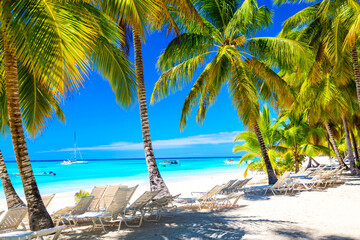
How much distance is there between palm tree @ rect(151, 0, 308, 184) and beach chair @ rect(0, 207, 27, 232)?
758 cm

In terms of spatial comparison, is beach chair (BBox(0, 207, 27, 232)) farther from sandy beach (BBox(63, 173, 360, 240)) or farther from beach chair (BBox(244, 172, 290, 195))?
beach chair (BBox(244, 172, 290, 195))

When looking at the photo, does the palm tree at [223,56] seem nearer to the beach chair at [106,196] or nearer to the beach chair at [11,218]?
the beach chair at [106,196]

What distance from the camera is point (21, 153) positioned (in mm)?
4793

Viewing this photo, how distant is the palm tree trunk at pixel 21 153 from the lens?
15.7 feet

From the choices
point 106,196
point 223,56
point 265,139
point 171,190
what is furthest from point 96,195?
point 265,139

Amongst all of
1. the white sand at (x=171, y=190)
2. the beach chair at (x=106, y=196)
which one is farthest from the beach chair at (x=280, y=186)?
the beach chair at (x=106, y=196)

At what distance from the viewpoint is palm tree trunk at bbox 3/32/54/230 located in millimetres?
4797

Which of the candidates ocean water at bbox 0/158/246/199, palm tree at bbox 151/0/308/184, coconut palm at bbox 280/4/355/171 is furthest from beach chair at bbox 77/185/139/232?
ocean water at bbox 0/158/246/199

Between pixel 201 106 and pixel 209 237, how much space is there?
26.9 feet

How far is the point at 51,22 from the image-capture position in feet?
13.5

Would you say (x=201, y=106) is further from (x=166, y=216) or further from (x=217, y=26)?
(x=166, y=216)

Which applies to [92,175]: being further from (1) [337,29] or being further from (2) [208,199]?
(1) [337,29]

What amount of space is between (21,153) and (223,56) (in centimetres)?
902

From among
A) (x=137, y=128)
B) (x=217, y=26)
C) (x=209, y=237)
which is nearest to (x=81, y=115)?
(x=137, y=128)
